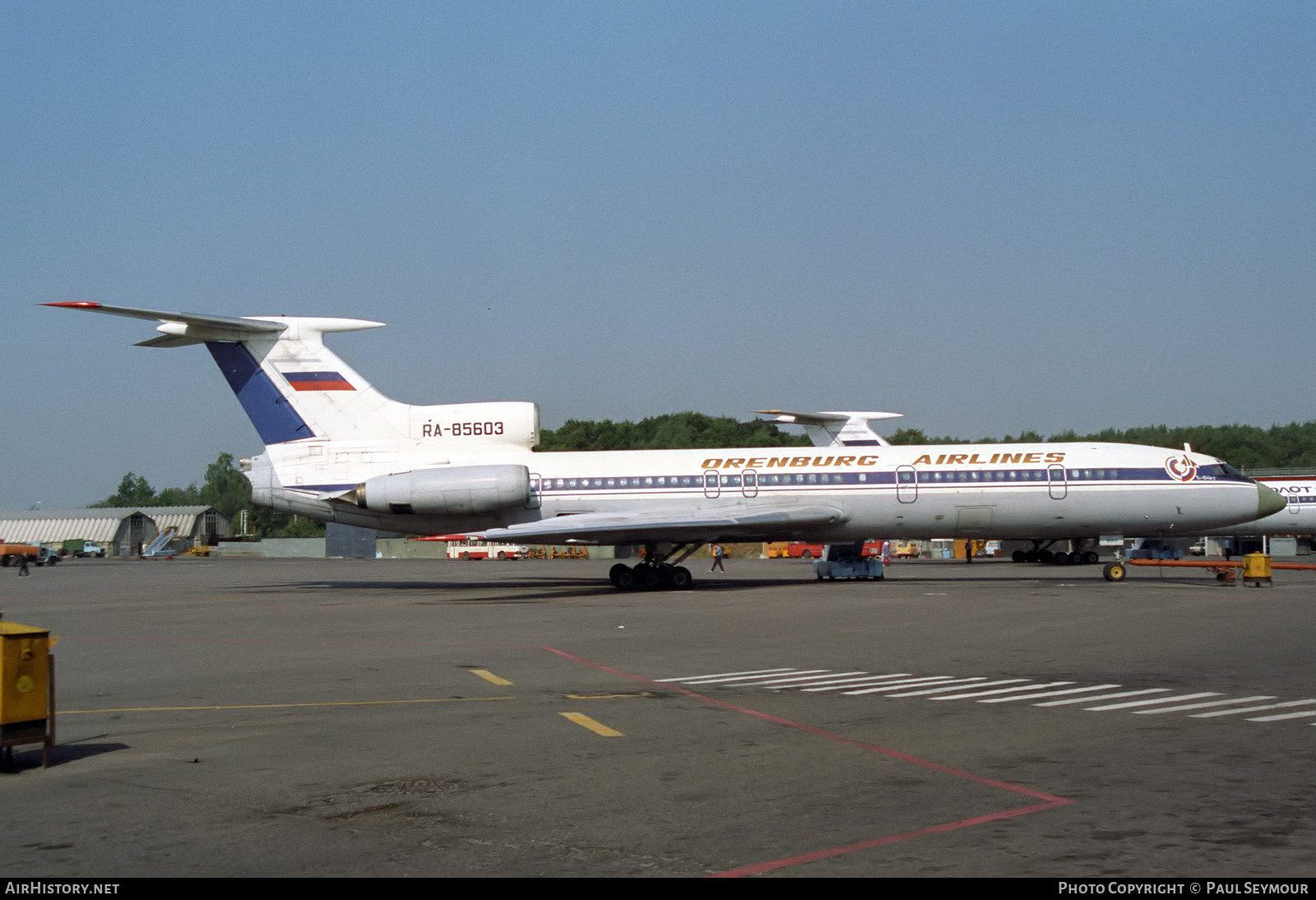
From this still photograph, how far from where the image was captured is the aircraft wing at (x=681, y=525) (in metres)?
26.7

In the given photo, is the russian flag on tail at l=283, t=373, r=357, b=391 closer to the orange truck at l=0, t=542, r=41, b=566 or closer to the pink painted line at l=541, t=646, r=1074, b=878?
the pink painted line at l=541, t=646, r=1074, b=878

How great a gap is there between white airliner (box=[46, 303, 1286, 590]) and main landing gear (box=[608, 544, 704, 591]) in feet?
0.16

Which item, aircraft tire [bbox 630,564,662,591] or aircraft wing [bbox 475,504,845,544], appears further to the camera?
aircraft tire [bbox 630,564,662,591]

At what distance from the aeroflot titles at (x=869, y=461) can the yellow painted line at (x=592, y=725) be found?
20092 mm

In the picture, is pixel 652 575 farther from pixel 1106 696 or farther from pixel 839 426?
pixel 839 426

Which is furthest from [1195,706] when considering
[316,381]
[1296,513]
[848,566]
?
[1296,513]

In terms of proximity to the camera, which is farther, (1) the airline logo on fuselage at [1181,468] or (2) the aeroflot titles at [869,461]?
(2) the aeroflot titles at [869,461]

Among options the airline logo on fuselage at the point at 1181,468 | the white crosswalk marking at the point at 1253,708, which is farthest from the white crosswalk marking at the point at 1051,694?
the airline logo on fuselage at the point at 1181,468

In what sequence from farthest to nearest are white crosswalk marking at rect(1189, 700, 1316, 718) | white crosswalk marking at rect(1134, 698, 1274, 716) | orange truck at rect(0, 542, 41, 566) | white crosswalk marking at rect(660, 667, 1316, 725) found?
orange truck at rect(0, 542, 41, 566)
white crosswalk marking at rect(660, 667, 1316, 725)
white crosswalk marking at rect(1134, 698, 1274, 716)
white crosswalk marking at rect(1189, 700, 1316, 718)

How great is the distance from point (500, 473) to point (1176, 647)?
18.0 metres

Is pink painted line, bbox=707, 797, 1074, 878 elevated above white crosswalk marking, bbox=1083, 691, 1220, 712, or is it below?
above

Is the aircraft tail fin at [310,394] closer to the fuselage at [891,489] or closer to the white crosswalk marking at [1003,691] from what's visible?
the fuselage at [891,489]

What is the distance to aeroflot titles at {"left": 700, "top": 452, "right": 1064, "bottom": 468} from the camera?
29.5 meters
